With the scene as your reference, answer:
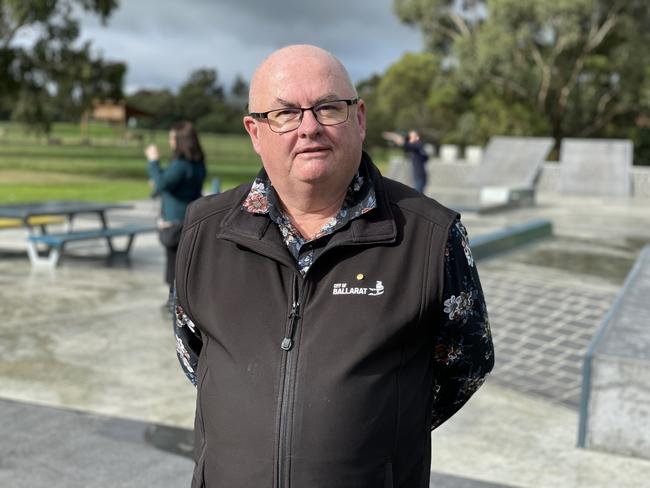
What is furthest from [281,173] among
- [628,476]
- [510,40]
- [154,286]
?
[510,40]

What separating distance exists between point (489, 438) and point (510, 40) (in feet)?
104

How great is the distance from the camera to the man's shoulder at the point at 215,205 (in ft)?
6.28

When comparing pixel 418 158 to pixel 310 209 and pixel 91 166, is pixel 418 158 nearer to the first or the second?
pixel 310 209

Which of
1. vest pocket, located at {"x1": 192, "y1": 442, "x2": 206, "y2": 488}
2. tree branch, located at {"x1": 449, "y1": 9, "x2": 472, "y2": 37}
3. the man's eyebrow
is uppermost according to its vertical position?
tree branch, located at {"x1": 449, "y1": 9, "x2": 472, "y2": 37}

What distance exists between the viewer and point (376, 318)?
1725mm

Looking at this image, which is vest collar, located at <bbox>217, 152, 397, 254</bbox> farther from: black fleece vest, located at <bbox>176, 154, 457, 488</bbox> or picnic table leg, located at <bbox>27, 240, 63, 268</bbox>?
picnic table leg, located at <bbox>27, 240, 63, 268</bbox>

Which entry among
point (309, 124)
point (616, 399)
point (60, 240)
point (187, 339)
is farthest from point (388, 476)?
point (60, 240)

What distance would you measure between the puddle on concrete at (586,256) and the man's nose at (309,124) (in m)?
8.29

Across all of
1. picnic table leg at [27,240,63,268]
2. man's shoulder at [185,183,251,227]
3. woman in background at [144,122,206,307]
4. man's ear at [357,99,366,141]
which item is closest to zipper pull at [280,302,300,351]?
man's shoulder at [185,183,251,227]

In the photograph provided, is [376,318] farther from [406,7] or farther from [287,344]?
[406,7]

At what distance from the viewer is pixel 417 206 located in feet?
6.07

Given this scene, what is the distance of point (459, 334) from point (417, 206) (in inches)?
13.5

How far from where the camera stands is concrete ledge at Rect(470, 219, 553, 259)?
31.4ft

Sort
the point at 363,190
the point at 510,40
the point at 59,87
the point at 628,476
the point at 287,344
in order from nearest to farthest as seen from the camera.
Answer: the point at 287,344 → the point at 363,190 → the point at 628,476 → the point at 59,87 → the point at 510,40
